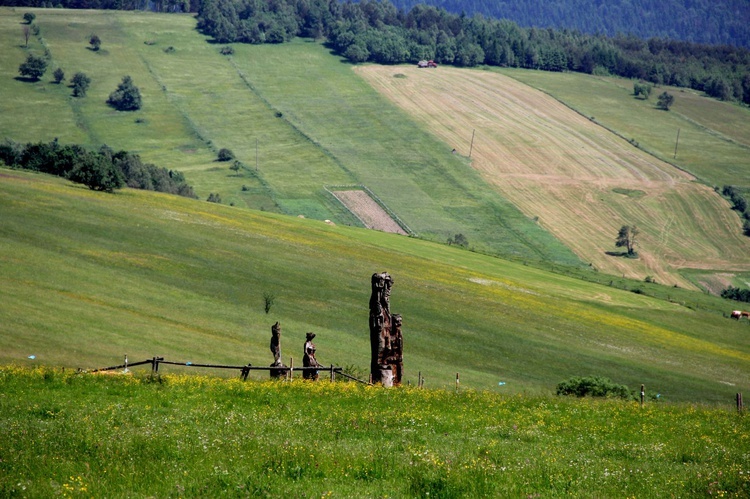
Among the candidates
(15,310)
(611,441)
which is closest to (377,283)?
(611,441)

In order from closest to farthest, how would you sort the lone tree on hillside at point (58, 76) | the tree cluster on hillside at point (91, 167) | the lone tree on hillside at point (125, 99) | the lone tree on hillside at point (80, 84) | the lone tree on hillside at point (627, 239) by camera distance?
1. the tree cluster on hillside at point (91, 167)
2. the lone tree on hillside at point (627, 239)
3. the lone tree on hillside at point (125, 99)
4. the lone tree on hillside at point (80, 84)
5. the lone tree on hillside at point (58, 76)

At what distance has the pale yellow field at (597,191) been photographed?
462 feet

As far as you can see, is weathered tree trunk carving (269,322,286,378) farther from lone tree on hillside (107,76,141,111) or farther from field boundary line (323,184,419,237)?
lone tree on hillside (107,76,141,111)

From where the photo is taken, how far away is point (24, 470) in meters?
19.5

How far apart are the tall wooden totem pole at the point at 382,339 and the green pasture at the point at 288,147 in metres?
89.8

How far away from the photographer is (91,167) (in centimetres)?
9794

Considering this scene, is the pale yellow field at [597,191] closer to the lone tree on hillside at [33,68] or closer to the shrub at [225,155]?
the shrub at [225,155]

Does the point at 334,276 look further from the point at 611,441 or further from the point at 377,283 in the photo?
the point at 611,441

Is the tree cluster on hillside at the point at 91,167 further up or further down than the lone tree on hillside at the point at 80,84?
further down

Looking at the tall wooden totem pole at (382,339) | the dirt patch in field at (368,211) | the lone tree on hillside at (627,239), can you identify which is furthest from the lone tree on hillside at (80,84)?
the tall wooden totem pole at (382,339)

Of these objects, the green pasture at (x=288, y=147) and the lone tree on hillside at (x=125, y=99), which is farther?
the lone tree on hillside at (x=125, y=99)

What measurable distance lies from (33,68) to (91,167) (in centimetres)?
10155

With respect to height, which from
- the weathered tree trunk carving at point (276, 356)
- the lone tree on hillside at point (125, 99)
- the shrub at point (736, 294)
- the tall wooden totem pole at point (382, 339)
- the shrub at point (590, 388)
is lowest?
the shrub at point (736, 294)

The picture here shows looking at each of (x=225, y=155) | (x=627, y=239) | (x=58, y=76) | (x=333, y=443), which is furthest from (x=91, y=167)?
(x=58, y=76)
